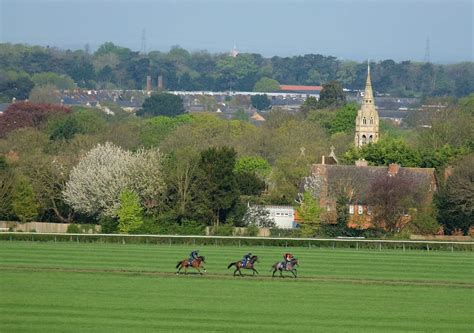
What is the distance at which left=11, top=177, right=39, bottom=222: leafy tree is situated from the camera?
88.5m

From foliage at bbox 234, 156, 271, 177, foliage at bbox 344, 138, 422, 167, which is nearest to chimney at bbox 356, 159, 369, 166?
foliage at bbox 344, 138, 422, 167

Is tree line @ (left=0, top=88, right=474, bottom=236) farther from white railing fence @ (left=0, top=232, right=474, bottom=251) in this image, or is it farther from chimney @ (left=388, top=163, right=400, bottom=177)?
white railing fence @ (left=0, top=232, right=474, bottom=251)

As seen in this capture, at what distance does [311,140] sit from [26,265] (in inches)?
3246

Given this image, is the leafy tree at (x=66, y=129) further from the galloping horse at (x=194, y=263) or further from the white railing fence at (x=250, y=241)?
the galloping horse at (x=194, y=263)

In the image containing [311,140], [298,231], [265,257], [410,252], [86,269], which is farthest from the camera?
[311,140]

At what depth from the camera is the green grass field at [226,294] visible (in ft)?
146

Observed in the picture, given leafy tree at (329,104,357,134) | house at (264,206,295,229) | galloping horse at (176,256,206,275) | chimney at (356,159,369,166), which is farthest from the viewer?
leafy tree at (329,104,357,134)

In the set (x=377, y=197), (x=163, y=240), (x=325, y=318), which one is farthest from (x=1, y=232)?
(x=325, y=318)

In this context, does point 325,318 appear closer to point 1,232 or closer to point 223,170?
point 1,232

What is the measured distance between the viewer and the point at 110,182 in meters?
91.6

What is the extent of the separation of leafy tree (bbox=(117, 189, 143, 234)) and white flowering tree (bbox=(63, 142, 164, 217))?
4.46 feet

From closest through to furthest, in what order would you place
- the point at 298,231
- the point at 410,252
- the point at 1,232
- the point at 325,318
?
the point at 325,318
the point at 410,252
the point at 1,232
the point at 298,231

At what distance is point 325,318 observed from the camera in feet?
151

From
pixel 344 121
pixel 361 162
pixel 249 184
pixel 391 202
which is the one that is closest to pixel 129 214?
pixel 391 202
